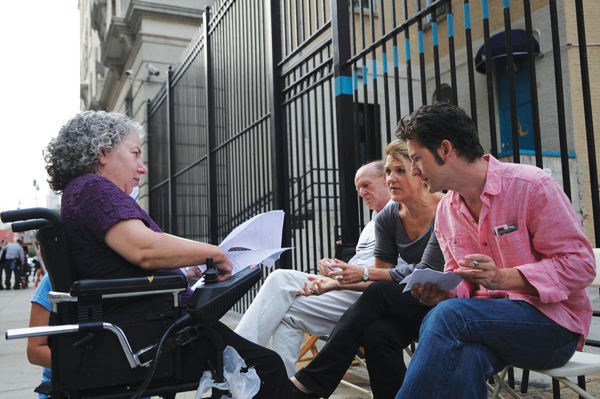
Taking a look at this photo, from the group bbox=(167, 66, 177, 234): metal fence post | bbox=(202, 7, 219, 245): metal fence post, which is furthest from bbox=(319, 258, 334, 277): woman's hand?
bbox=(167, 66, 177, 234): metal fence post

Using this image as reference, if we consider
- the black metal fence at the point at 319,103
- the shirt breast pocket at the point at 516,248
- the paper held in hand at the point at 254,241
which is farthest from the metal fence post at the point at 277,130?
the shirt breast pocket at the point at 516,248

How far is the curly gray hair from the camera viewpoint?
79.0 inches

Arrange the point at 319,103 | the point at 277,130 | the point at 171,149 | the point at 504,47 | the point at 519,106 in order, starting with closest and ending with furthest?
1. the point at 277,130
2. the point at 319,103
3. the point at 171,149
4. the point at 504,47
5. the point at 519,106

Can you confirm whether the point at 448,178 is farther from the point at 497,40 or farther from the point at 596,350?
the point at 497,40

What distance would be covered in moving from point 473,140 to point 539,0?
31.4 feet

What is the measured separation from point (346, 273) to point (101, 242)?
1291mm

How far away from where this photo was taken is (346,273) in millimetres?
2682

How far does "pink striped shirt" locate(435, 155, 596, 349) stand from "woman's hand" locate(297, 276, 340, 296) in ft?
2.87

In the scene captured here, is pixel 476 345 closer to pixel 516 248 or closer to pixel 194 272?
pixel 516 248

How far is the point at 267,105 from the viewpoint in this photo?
5488mm

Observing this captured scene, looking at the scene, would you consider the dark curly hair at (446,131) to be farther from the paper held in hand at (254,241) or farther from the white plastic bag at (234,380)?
the white plastic bag at (234,380)

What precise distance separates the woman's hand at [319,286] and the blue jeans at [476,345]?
3.05ft

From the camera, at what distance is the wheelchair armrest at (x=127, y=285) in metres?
1.66

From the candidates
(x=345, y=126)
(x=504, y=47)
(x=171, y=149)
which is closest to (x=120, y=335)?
(x=345, y=126)
